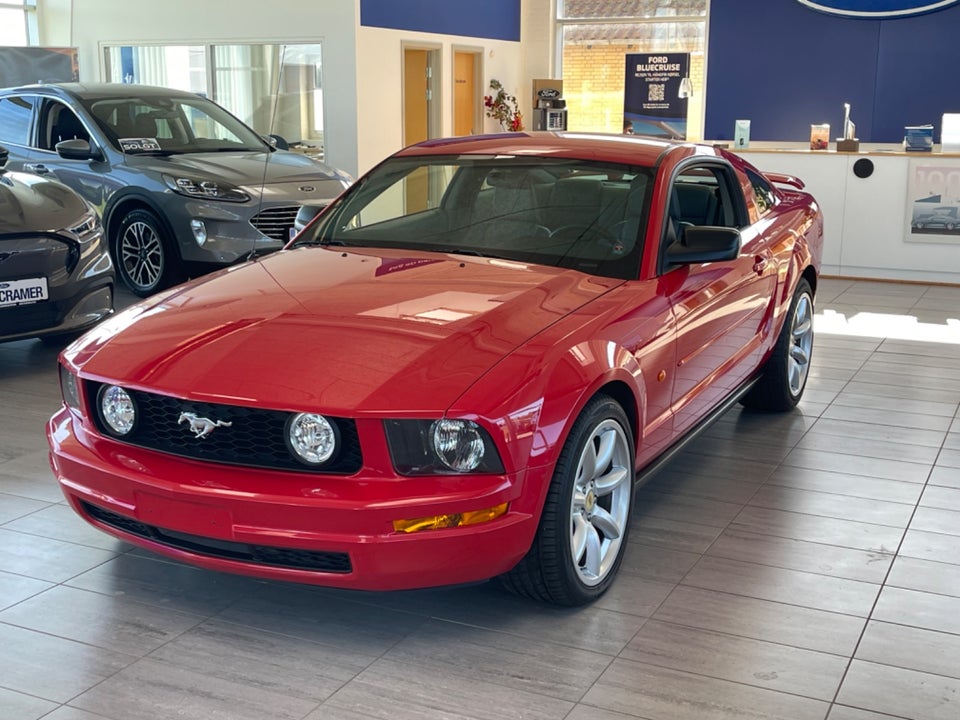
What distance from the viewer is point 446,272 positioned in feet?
11.5

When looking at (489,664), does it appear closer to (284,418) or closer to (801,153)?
(284,418)

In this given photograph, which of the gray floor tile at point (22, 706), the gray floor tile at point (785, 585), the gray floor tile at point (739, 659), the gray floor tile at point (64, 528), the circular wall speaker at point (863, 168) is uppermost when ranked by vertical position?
the circular wall speaker at point (863, 168)

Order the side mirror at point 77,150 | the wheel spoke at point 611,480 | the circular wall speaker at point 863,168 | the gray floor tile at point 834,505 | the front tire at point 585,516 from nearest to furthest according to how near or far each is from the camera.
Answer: the front tire at point 585,516
the wheel spoke at point 611,480
the gray floor tile at point 834,505
the side mirror at point 77,150
the circular wall speaker at point 863,168

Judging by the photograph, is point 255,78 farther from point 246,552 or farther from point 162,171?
point 246,552

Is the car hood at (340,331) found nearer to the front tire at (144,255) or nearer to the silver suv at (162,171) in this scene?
the silver suv at (162,171)

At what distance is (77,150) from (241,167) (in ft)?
3.97

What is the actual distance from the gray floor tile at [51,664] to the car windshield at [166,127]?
5824mm

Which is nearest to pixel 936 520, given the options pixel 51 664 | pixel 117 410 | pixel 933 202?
pixel 117 410

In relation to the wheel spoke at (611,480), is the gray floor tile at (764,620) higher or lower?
lower

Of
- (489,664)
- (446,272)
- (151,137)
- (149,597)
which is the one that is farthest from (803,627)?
(151,137)

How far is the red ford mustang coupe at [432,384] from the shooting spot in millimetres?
2678

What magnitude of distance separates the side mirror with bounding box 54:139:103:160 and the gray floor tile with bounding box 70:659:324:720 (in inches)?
242

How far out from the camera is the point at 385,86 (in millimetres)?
14188

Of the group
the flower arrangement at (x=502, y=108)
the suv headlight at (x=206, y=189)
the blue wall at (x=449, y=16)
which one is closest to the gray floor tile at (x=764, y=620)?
the suv headlight at (x=206, y=189)
